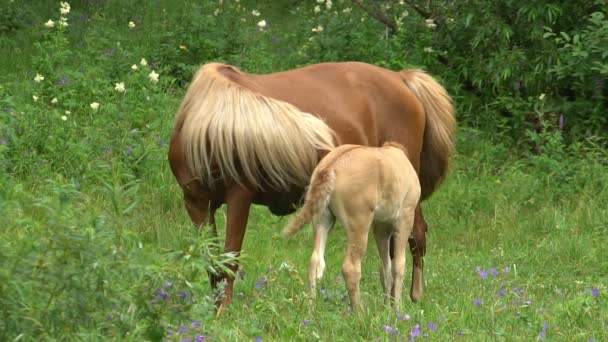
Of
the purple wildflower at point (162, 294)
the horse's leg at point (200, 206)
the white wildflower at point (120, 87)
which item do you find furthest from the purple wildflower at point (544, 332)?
the white wildflower at point (120, 87)

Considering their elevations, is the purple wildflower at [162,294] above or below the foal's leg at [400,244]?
above

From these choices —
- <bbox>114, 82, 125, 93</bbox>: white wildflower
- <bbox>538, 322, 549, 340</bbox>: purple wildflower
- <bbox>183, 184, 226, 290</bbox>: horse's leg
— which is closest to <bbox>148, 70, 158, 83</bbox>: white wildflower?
<bbox>114, 82, 125, 93</bbox>: white wildflower

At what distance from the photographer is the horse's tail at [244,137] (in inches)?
236

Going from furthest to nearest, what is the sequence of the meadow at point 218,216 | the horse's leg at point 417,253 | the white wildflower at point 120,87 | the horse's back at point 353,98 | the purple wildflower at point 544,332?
the white wildflower at point 120,87
the horse's leg at point 417,253
the horse's back at point 353,98
the purple wildflower at point 544,332
the meadow at point 218,216

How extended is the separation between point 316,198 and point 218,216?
2818 mm

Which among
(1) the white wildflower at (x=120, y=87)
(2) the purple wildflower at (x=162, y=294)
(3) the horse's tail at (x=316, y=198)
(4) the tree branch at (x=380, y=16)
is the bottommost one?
(4) the tree branch at (x=380, y=16)

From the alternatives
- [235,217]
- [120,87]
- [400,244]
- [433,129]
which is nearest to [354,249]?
[400,244]

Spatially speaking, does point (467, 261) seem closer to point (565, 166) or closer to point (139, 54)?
point (565, 166)

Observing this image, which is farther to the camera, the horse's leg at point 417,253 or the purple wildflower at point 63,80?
the purple wildflower at point 63,80

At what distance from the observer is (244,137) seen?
600cm

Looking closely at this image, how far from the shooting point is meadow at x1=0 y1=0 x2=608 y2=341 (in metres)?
4.04

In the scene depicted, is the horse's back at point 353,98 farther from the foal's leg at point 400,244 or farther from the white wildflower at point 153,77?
the white wildflower at point 153,77

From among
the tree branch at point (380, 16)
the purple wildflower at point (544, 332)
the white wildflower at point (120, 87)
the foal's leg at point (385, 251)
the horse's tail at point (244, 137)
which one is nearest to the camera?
the purple wildflower at point (544, 332)

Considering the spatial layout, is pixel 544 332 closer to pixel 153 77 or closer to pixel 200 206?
pixel 200 206
